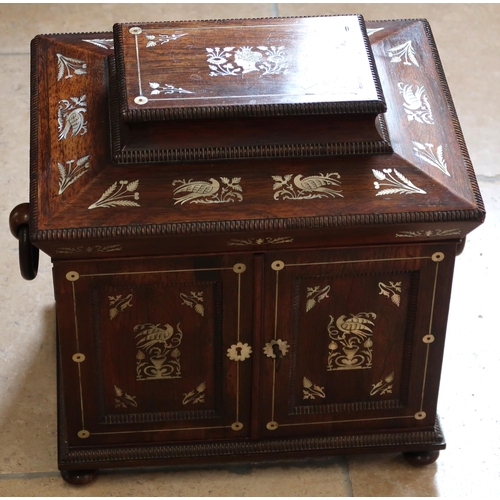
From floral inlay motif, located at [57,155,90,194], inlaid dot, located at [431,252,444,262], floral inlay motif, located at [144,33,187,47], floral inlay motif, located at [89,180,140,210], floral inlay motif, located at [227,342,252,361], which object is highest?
floral inlay motif, located at [144,33,187,47]

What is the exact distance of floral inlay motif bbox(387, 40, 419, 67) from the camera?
2.12m

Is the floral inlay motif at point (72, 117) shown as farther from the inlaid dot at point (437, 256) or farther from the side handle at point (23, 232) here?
the inlaid dot at point (437, 256)

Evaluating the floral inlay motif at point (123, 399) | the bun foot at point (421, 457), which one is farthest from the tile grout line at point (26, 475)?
the bun foot at point (421, 457)

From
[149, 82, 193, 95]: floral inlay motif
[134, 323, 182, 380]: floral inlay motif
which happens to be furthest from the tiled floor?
[149, 82, 193, 95]: floral inlay motif

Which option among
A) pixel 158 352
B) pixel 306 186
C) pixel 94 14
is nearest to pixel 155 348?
pixel 158 352

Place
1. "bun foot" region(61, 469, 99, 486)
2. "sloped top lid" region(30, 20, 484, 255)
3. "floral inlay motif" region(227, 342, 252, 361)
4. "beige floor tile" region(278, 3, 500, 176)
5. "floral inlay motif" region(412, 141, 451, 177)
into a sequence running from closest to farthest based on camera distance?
"sloped top lid" region(30, 20, 484, 255) → "floral inlay motif" region(412, 141, 451, 177) → "floral inlay motif" region(227, 342, 252, 361) → "bun foot" region(61, 469, 99, 486) → "beige floor tile" region(278, 3, 500, 176)

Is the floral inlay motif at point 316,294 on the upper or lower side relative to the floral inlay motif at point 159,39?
lower

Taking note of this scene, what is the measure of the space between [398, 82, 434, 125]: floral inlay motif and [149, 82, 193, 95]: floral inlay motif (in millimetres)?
403

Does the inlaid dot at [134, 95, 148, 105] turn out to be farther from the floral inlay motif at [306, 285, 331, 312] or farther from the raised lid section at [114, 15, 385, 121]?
the floral inlay motif at [306, 285, 331, 312]

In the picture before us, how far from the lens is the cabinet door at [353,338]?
195cm

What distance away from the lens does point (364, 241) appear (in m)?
1.91

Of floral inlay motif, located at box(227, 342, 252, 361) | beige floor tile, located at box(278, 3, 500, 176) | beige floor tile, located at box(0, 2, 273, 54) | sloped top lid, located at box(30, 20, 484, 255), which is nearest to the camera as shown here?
sloped top lid, located at box(30, 20, 484, 255)

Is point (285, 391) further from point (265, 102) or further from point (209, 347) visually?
point (265, 102)

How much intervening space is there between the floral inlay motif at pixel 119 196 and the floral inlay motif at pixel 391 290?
46cm
